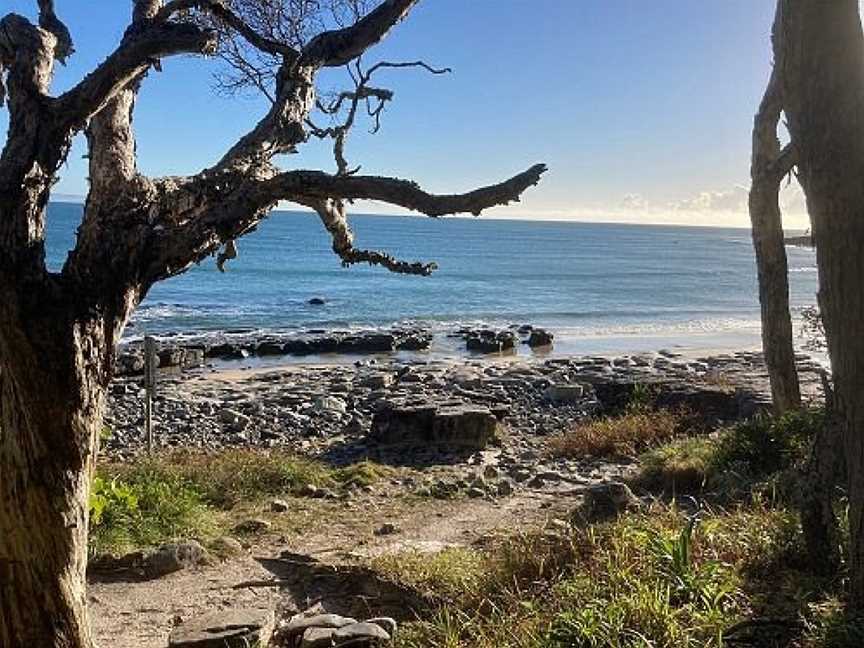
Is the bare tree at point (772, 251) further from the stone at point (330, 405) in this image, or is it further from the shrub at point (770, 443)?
the stone at point (330, 405)

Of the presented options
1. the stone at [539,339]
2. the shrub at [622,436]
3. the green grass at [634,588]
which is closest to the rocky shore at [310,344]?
the stone at [539,339]

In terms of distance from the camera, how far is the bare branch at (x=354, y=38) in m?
6.28

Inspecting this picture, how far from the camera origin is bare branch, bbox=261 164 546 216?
464 centimetres

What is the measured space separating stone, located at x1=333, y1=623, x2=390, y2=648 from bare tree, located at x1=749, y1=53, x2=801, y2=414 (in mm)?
7028

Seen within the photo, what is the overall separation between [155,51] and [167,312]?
41.8 metres

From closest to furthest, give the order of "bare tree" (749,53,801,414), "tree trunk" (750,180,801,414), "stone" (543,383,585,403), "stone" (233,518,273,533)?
1. "stone" (233,518,273,533)
2. "bare tree" (749,53,801,414)
3. "tree trunk" (750,180,801,414)
4. "stone" (543,383,585,403)

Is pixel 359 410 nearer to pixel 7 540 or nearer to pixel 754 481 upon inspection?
pixel 754 481

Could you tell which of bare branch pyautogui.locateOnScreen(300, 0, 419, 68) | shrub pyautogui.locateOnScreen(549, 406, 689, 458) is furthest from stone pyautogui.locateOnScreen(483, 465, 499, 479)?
bare branch pyautogui.locateOnScreen(300, 0, 419, 68)

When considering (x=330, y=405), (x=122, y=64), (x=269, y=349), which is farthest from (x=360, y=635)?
(x=269, y=349)

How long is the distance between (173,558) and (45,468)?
383 centimetres

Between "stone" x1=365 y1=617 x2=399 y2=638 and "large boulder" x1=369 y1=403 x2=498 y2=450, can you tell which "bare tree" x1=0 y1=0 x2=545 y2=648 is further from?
"large boulder" x1=369 y1=403 x2=498 y2=450

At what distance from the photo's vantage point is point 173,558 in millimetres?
8117

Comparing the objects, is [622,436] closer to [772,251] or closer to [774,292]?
[774,292]

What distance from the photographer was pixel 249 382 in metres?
25.0
